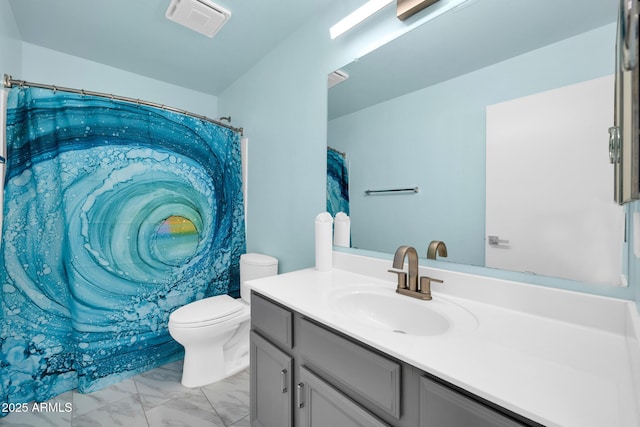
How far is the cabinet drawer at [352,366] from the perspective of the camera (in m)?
0.71

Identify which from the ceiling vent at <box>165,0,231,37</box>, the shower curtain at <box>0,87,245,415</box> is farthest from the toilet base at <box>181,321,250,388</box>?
the ceiling vent at <box>165,0,231,37</box>

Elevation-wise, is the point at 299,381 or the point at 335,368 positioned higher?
the point at 335,368

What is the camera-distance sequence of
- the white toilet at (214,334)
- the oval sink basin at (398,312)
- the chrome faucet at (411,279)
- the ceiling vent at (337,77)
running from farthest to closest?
the white toilet at (214,334)
the ceiling vent at (337,77)
the chrome faucet at (411,279)
the oval sink basin at (398,312)

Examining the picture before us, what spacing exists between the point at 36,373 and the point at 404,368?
2.19 meters

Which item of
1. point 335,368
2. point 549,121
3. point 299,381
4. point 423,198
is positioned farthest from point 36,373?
point 549,121

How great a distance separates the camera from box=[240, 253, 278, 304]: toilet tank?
1931 millimetres

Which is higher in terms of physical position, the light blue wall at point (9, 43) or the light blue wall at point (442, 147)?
the light blue wall at point (9, 43)

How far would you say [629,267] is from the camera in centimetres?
78

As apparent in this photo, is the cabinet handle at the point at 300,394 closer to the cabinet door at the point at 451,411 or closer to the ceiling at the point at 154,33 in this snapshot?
the cabinet door at the point at 451,411

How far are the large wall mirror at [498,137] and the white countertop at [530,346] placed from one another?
10 centimetres

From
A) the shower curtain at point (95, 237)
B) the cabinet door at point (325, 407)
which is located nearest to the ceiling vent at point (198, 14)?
the shower curtain at point (95, 237)

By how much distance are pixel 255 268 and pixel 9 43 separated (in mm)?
2032

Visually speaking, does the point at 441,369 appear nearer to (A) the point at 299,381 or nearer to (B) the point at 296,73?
(A) the point at 299,381

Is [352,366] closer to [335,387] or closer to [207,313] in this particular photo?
[335,387]
